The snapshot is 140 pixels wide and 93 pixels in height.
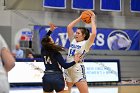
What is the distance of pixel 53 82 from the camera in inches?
219

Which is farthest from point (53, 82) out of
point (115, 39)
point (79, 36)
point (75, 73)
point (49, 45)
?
point (115, 39)

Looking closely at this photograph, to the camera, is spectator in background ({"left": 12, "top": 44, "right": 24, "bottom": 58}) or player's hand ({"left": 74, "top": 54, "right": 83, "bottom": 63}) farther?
spectator in background ({"left": 12, "top": 44, "right": 24, "bottom": 58})

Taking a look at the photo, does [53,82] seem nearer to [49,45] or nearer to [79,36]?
[49,45]

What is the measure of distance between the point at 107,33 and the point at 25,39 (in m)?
4.42

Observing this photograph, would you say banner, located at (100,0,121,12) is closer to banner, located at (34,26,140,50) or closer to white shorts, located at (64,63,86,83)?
banner, located at (34,26,140,50)

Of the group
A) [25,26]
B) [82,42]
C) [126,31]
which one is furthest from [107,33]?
[82,42]

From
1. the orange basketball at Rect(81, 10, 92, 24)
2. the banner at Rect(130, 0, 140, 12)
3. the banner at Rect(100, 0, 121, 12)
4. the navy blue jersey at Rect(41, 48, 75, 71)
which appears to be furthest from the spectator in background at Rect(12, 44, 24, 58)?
the navy blue jersey at Rect(41, 48, 75, 71)

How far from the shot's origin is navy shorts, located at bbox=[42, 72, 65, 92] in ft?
18.3

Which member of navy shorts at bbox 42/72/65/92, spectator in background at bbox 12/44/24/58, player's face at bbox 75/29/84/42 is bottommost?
spectator in background at bbox 12/44/24/58

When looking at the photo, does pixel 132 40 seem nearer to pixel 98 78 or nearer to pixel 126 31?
pixel 126 31


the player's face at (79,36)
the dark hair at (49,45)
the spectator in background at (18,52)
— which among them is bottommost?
the spectator in background at (18,52)

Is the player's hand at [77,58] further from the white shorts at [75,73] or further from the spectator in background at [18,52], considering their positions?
the spectator in background at [18,52]

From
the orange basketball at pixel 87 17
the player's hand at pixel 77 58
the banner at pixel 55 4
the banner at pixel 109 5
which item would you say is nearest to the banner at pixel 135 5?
the banner at pixel 109 5

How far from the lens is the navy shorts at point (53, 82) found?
5.59m
